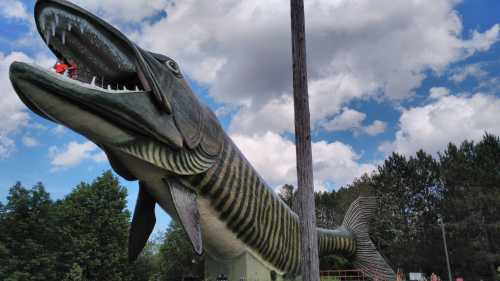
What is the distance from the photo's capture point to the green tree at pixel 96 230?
26420 mm

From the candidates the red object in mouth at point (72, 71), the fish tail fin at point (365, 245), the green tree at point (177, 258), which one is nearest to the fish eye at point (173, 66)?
the red object in mouth at point (72, 71)

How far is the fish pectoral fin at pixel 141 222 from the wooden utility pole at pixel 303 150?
3812mm

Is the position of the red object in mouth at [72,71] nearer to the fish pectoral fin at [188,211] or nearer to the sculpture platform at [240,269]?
the fish pectoral fin at [188,211]

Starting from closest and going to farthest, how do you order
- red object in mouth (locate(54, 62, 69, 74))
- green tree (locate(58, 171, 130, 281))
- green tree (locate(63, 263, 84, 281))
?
1. red object in mouth (locate(54, 62, 69, 74))
2. green tree (locate(63, 263, 84, 281))
3. green tree (locate(58, 171, 130, 281))

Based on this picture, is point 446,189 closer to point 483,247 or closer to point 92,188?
point 483,247

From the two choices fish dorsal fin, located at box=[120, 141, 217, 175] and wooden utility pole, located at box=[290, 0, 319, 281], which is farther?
fish dorsal fin, located at box=[120, 141, 217, 175]

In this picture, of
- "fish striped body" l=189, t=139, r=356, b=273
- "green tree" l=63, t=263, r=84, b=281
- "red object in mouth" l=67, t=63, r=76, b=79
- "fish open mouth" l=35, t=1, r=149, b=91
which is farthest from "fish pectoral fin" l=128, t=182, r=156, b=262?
"green tree" l=63, t=263, r=84, b=281

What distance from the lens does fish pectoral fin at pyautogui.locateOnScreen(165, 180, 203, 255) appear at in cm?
711

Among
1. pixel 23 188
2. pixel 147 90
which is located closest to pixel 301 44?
pixel 147 90

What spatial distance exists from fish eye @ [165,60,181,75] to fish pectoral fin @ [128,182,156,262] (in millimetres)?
2577

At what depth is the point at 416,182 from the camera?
125 ft

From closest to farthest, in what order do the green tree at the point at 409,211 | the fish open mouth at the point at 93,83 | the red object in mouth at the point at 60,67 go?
the fish open mouth at the point at 93,83 → the red object in mouth at the point at 60,67 → the green tree at the point at 409,211

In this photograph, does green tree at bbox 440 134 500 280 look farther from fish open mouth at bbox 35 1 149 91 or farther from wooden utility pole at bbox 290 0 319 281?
fish open mouth at bbox 35 1 149 91

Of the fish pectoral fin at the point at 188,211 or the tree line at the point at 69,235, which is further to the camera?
the tree line at the point at 69,235
